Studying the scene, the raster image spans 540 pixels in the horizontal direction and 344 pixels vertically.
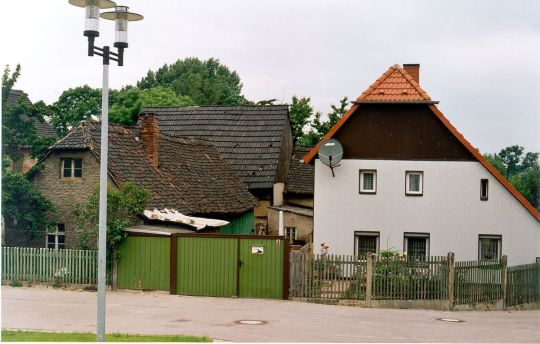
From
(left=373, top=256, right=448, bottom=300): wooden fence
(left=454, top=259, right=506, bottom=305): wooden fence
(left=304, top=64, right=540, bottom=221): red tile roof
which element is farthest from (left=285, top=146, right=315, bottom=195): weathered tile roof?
(left=373, top=256, right=448, bottom=300): wooden fence

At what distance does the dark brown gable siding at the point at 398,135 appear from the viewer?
88.7ft

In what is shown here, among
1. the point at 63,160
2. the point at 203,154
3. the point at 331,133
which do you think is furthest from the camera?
the point at 203,154

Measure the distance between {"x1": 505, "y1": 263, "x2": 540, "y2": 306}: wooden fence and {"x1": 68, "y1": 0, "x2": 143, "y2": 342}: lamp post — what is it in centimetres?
1529

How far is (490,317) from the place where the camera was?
20500 mm

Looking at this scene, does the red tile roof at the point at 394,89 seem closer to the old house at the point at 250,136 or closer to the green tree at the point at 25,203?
the green tree at the point at 25,203

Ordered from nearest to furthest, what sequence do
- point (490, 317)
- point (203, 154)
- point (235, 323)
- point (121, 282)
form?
point (235, 323), point (490, 317), point (121, 282), point (203, 154)

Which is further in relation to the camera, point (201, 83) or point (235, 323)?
point (201, 83)

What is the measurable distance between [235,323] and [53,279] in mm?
8464

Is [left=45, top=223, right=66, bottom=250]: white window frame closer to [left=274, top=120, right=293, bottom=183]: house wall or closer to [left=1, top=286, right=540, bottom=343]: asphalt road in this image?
[left=1, top=286, right=540, bottom=343]: asphalt road

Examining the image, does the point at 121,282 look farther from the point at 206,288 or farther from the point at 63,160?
the point at 63,160

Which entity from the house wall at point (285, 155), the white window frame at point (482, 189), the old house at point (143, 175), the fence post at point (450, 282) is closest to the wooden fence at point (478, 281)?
the fence post at point (450, 282)

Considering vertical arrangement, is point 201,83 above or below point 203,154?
above

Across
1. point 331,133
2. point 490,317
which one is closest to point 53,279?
point 331,133

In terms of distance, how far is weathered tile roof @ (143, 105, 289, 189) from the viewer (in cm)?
4116
